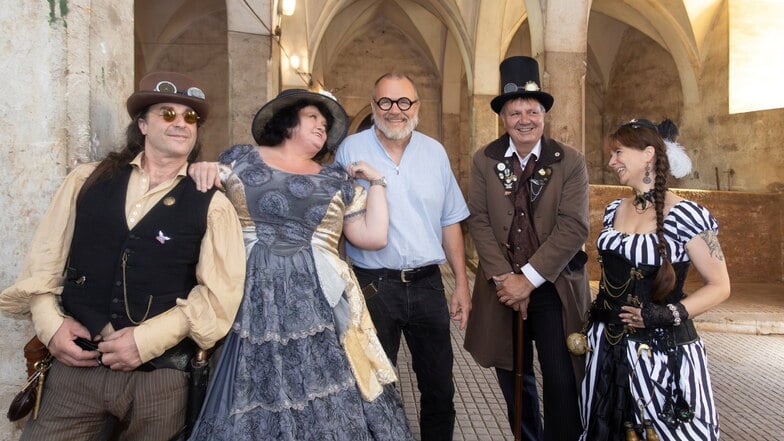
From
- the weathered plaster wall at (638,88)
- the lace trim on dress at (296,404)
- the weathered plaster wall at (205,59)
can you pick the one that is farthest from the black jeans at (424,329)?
the weathered plaster wall at (638,88)

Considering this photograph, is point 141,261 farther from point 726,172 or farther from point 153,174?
point 726,172

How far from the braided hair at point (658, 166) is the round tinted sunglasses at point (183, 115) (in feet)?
5.95

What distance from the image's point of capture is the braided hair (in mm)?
2203

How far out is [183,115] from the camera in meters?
2.00

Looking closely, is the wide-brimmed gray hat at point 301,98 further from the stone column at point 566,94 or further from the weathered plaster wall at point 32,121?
the stone column at point 566,94

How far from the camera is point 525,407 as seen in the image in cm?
285

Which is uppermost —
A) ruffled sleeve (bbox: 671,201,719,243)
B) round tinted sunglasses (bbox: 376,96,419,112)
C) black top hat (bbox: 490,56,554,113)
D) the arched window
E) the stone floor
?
the arched window

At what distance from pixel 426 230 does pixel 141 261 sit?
4.30 ft

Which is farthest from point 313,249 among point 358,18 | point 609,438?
point 358,18

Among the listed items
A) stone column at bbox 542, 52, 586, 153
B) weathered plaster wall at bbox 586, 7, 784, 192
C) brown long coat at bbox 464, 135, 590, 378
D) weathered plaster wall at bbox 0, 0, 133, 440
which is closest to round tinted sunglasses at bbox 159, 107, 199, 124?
weathered plaster wall at bbox 0, 0, 133, 440

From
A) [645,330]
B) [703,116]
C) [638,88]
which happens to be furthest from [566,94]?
[638,88]

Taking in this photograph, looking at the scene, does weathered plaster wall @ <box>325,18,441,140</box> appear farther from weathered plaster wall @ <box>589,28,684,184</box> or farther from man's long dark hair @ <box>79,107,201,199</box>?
man's long dark hair @ <box>79,107,201,199</box>

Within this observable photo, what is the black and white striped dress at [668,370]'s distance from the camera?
212 cm

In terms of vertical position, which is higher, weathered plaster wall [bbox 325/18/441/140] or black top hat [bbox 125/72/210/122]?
weathered plaster wall [bbox 325/18/441/140]
